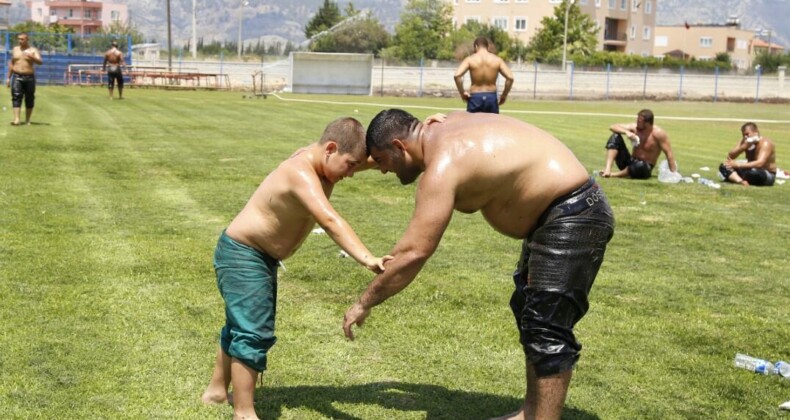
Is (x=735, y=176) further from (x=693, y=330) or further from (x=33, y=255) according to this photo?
(x=33, y=255)

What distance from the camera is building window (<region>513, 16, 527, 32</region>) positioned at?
137 m

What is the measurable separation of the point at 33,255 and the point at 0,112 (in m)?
18.2

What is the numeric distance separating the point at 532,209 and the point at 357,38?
120 metres

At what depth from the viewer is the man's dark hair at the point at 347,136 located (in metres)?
4.89

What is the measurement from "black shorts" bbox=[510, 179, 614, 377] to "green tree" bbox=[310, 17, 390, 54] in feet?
370

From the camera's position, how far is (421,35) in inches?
4564

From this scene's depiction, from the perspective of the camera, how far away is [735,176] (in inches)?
618

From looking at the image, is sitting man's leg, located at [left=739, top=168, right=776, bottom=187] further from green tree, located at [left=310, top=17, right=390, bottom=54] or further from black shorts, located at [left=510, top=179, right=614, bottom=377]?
green tree, located at [left=310, top=17, right=390, bottom=54]

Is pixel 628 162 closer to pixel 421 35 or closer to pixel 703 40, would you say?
pixel 421 35

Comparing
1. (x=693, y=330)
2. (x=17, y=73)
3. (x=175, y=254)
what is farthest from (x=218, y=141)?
(x=693, y=330)

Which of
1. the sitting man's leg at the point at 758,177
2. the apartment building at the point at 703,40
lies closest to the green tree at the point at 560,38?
the apartment building at the point at 703,40

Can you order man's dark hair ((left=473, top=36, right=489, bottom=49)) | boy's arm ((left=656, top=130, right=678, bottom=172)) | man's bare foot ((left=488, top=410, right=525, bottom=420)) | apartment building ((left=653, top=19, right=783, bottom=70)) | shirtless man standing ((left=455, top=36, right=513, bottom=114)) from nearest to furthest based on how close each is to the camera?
man's bare foot ((left=488, top=410, right=525, bottom=420)), boy's arm ((left=656, top=130, right=678, bottom=172)), shirtless man standing ((left=455, top=36, right=513, bottom=114)), man's dark hair ((left=473, top=36, right=489, bottom=49)), apartment building ((left=653, top=19, right=783, bottom=70))

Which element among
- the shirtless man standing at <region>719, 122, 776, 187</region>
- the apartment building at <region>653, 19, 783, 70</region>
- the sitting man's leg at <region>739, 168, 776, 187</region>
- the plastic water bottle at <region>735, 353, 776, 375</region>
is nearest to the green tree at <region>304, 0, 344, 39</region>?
the apartment building at <region>653, 19, 783, 70</region>

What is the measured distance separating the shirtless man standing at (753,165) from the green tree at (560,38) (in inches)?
3292
